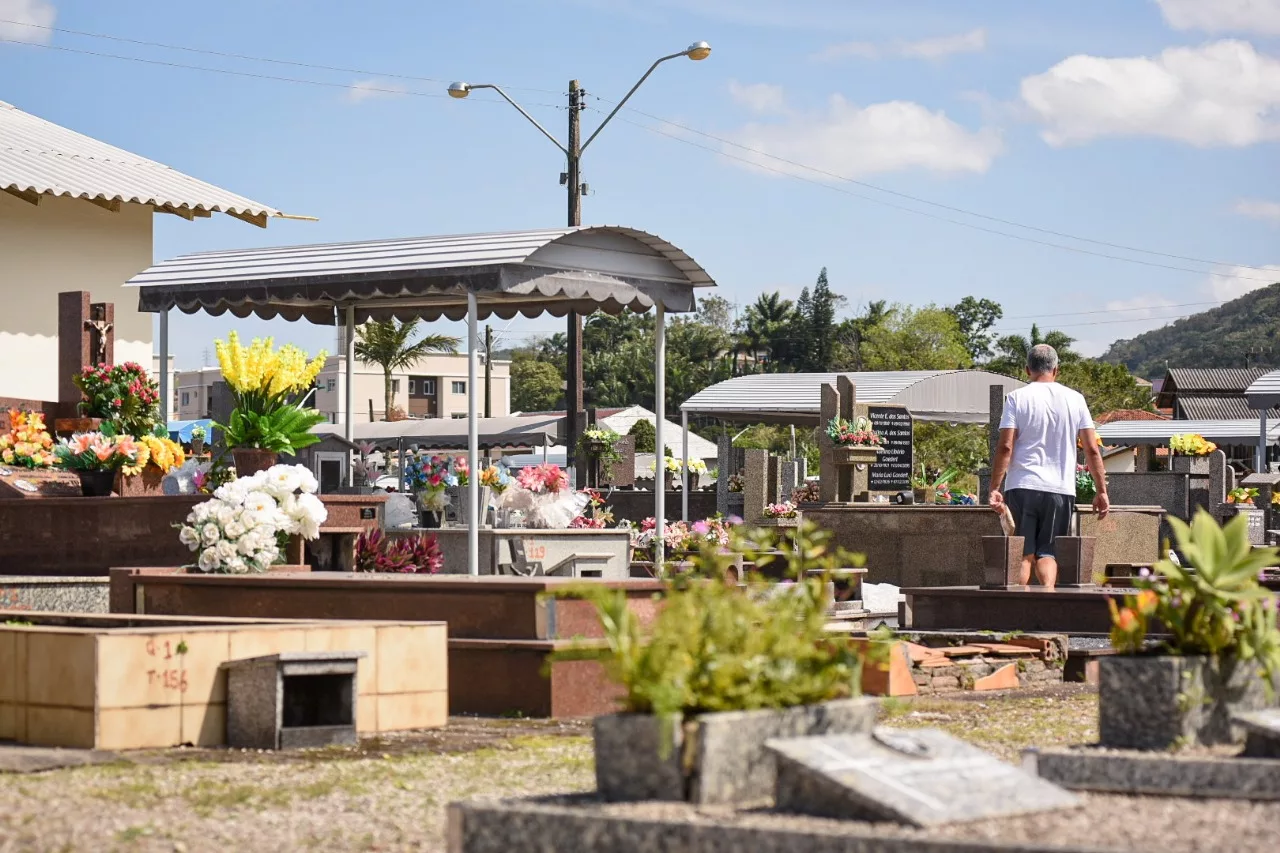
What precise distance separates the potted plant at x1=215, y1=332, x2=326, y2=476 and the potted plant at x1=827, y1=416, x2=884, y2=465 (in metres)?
12.8

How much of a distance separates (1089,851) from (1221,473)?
2915cm

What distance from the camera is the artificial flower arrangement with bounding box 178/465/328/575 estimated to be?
10.8m

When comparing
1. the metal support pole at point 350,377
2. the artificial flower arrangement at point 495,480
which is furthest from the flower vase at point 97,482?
the artificial flower arrangement at point 495,480

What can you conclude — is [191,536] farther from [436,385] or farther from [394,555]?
[436,385]

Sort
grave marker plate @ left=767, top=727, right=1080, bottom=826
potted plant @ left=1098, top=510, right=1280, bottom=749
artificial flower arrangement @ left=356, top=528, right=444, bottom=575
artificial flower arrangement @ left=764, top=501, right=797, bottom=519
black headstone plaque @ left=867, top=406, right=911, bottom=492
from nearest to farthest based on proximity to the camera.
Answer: grave marker plate @ left=767, top=727, right=1080, bottom=826 → potted plant @ left=1098, top=510, right=1280, bottom=749 → artificial flower arrangement @ left=356, top=528, right=444, bottom=575 → black headstone plaque @ left=867, top=406, right=911, bottom=492 → artificial flower arrangement @ left=764, top=501, right=797, bottom=519

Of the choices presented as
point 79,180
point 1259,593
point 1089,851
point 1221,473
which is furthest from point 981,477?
point 1089,851

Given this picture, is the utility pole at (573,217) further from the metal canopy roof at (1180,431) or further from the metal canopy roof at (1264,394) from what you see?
the metal canopy roof at (1180,431)

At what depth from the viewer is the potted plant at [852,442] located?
2478cm

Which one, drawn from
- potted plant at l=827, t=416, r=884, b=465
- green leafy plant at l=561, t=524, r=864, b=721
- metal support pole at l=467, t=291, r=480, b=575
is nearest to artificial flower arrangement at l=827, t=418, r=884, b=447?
potted plant at l=827, t=416, r=884, b=465

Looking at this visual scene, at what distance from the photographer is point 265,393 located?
12.8 m

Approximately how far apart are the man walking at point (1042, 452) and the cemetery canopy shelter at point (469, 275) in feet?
9.06

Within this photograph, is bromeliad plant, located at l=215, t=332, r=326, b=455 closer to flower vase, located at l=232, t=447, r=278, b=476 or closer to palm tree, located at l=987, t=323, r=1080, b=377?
flower vase, located at l=232, t=447, r=278, b=476

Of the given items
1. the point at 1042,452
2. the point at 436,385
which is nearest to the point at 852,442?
the point at 1042,452

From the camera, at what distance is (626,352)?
102562 millimetres
